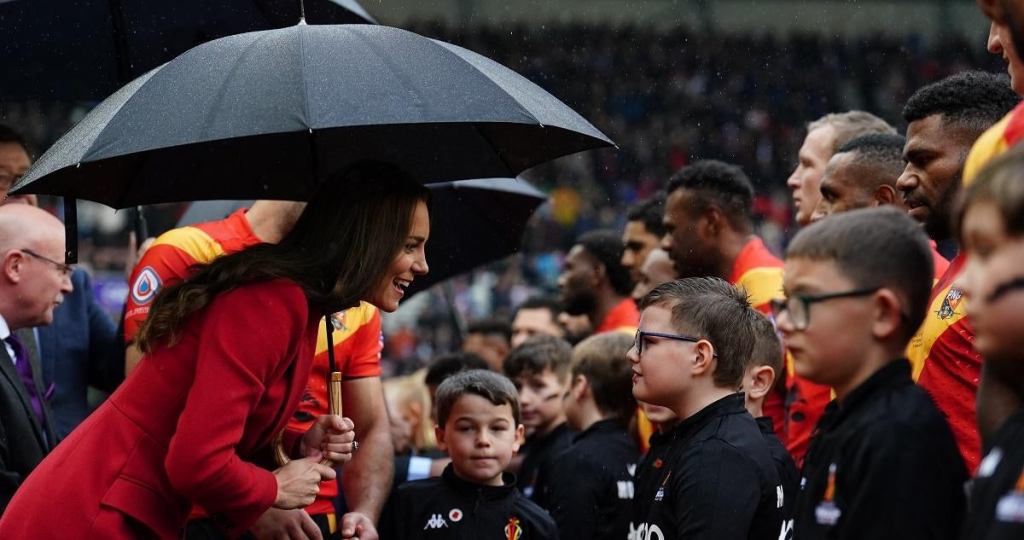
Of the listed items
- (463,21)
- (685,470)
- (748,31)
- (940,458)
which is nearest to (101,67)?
(685,470)

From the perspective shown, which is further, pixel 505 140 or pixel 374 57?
pixel 505 140

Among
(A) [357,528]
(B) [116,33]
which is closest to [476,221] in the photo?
(B) [116,33]

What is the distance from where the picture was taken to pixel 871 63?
25109 millimetres

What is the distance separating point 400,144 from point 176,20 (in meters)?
1.54

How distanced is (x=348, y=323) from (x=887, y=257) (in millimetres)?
2450

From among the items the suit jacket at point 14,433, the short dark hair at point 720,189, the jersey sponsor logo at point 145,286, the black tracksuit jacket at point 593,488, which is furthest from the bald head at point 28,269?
the short dark hair at point 720,189

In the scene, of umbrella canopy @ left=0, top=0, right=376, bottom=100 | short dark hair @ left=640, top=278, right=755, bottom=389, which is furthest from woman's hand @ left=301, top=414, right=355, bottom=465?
umbrella canopy @ left=0, top=0, right=376, bottom=100

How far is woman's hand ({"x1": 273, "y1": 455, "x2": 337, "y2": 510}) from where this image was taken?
3576 mm

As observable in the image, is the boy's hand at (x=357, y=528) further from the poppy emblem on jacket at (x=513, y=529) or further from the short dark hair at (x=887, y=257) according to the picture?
the short dark hair at (x=887, y=257)

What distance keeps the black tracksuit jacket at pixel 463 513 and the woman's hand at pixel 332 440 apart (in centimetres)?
115

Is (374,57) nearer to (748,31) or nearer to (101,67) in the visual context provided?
(101,67)

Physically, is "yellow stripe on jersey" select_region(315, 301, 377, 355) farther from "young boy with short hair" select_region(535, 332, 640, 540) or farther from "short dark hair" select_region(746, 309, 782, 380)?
"short dark hair" select_region(746, 309, 782, 380)

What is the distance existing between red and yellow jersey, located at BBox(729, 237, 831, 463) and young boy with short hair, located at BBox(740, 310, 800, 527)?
92mm

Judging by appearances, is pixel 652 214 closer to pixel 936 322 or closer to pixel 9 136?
pixel 9 136
